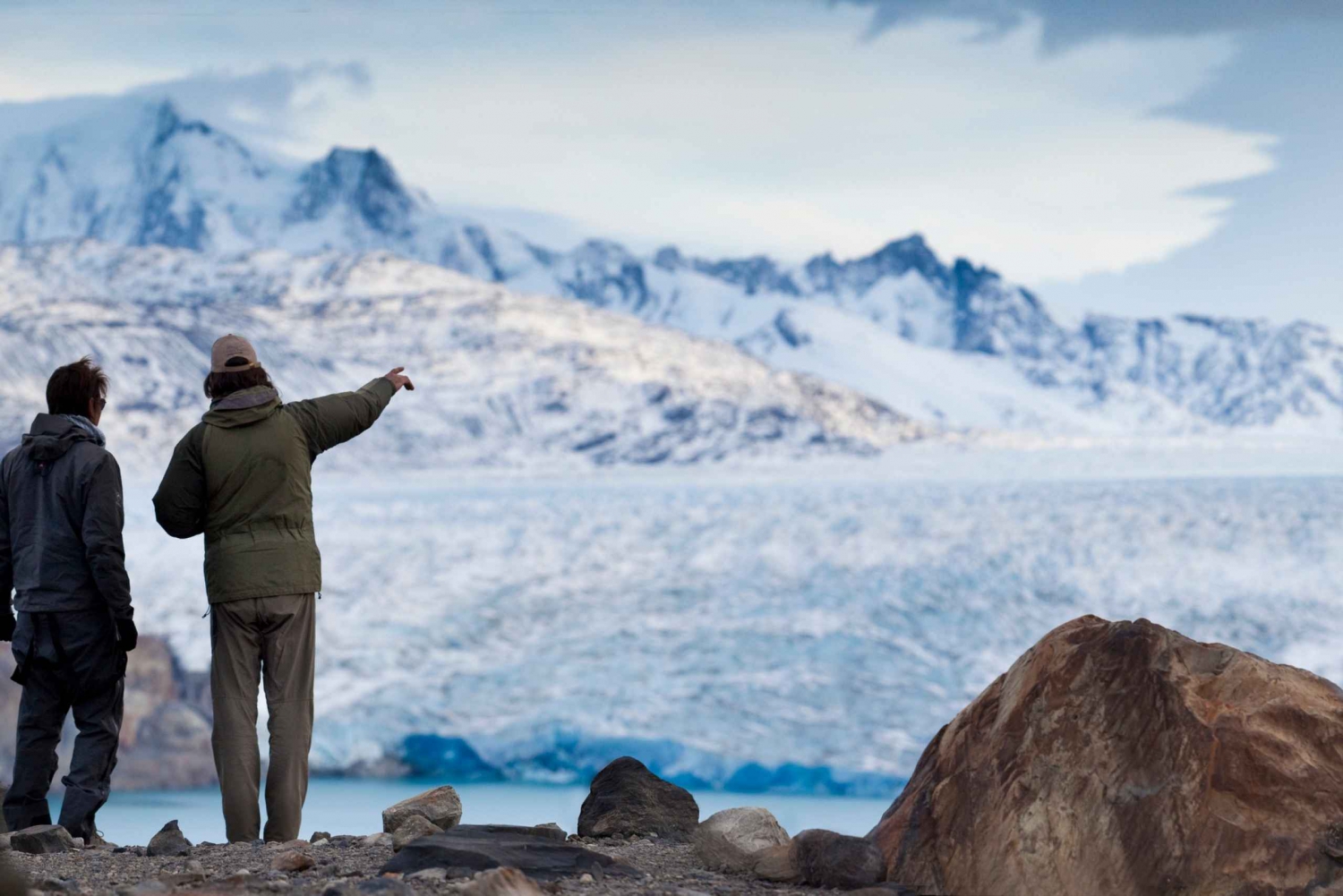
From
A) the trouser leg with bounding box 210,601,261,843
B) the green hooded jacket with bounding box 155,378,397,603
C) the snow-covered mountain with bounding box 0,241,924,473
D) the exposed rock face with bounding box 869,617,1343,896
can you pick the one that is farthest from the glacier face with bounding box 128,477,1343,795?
the snow-covered mountain with bounding box 0,241,924,473

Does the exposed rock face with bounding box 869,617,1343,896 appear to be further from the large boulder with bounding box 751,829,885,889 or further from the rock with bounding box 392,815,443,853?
the rock with bounding box 392,815,443,853

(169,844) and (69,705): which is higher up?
(69,705)

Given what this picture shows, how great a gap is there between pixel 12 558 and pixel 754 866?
106 inches

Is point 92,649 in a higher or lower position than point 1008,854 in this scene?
higher

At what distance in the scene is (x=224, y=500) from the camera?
420 cm

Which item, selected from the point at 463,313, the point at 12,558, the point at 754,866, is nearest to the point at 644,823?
the point at 754,866

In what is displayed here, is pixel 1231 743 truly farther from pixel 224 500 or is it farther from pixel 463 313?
pixel 463 313

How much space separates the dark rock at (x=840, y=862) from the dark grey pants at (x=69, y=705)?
244cm

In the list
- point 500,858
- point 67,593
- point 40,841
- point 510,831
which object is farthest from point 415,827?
point 67,593

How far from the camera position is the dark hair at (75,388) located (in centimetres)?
454

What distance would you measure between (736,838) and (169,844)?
1748 millimetres

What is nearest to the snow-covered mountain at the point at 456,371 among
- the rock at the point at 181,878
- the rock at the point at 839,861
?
the rock at the point at 181,878

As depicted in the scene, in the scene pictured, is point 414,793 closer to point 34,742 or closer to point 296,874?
point 34,742

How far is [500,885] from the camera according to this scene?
323cm
